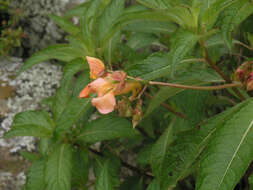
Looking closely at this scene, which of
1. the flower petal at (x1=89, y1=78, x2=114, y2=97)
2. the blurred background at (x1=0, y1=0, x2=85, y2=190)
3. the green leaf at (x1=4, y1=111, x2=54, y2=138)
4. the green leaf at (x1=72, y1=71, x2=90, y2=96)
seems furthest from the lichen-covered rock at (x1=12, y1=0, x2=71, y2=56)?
the flower petal at (x1=89, y1=78, x2=114, y2=97)

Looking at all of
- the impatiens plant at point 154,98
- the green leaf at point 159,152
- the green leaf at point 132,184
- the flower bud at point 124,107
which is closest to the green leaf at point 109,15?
the impatiens plant at point 154,98

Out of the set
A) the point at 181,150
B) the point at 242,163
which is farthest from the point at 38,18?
the point at 242,163

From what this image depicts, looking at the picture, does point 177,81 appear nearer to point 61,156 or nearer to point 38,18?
point 61,156

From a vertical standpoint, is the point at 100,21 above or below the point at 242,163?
above

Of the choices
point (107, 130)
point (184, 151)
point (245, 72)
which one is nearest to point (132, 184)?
point (107, 130)

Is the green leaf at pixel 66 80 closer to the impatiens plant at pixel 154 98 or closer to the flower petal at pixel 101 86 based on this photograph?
the impatiens plant at pixel 154 98

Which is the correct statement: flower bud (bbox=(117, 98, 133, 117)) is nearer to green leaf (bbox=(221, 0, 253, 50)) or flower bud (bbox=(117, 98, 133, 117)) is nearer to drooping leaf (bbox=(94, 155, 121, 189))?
green leaf (bbox=(221, 0, 253, 50))
